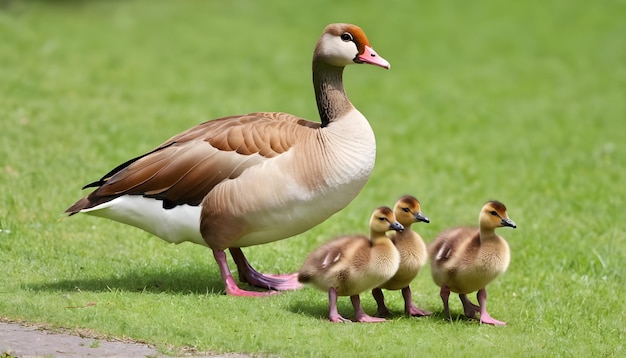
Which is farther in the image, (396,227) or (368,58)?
(368,58)

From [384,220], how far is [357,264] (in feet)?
1.33

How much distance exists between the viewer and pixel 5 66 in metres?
18.6

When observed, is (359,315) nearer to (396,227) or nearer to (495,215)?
(396,227)

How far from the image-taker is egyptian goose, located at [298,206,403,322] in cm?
757

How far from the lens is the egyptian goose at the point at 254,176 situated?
8164mm

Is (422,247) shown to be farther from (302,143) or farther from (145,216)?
(145,216)

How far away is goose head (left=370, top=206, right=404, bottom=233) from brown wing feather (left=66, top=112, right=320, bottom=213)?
1138mm

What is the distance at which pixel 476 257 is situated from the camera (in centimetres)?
776

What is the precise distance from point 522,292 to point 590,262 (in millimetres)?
1498

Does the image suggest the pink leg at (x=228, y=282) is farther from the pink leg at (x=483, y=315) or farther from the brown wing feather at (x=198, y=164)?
the pink leg at (x=483, y=315)

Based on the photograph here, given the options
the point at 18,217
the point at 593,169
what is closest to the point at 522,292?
the point at 18,217

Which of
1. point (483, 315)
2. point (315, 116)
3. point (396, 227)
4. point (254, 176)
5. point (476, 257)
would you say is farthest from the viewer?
point (315, 116)

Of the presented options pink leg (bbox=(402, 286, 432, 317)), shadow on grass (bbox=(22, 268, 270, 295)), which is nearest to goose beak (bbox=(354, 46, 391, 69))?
pink leg (bbox=(402, 286, 432, 317))

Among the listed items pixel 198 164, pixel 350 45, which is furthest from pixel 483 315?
pixel 198 164
